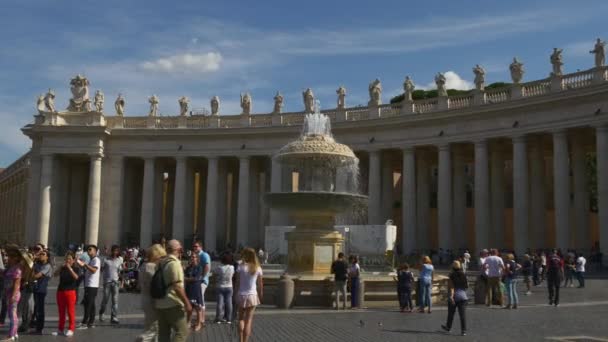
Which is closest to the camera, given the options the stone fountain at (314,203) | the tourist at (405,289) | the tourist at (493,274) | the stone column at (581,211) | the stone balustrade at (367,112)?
the tourist at (405,289)

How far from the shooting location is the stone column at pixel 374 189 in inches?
2233

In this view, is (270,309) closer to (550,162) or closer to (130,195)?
(130,195)

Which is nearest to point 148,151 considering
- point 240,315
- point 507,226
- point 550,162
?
point 507,226

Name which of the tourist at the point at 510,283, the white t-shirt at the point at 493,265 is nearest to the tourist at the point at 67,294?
the white t-shirt at the point at 493,265

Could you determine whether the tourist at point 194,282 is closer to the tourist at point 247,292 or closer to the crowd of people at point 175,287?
the crowd of people at point 175,287

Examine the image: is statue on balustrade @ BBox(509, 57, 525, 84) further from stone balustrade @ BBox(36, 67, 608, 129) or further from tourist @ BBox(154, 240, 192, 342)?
tourist @ BBox(154, 240, 192, 342)

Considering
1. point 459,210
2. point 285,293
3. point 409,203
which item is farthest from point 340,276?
point 459,210

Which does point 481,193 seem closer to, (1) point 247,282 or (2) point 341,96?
(2) point 341,96

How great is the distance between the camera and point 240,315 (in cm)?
1412

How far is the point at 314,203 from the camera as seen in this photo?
82.4ft

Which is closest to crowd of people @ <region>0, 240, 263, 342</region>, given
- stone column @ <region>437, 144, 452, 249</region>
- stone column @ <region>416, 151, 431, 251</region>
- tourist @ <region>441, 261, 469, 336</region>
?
tourist @ <region>441, 261, 469, 336</region>

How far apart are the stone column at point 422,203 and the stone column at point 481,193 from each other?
645 centimetres

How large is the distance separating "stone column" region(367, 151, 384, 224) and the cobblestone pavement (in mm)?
31190

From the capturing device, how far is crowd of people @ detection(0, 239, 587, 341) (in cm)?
1105
